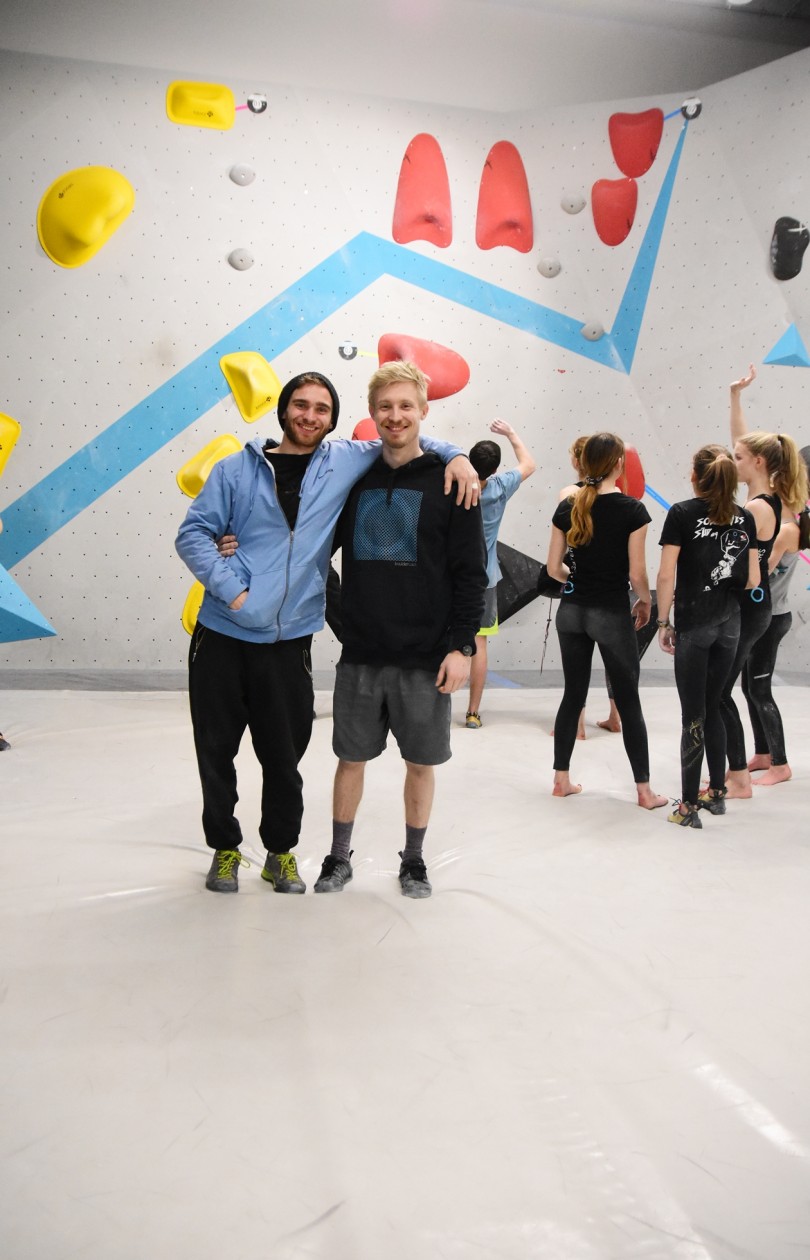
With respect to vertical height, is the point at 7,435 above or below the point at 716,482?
above

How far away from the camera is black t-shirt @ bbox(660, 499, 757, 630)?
294cm

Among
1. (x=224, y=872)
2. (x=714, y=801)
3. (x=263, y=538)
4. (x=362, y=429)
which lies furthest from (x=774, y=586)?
(x=362, y=429)

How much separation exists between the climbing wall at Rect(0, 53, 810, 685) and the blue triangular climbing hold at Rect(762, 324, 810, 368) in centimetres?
2

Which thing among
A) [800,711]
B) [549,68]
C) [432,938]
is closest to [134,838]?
[432,938]

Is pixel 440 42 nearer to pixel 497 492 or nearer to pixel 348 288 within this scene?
pixel 348 288

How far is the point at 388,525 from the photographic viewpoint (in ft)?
7.17

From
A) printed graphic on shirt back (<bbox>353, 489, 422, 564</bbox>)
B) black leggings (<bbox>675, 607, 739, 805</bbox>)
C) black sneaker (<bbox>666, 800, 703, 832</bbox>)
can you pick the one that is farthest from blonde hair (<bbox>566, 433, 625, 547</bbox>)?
printed graphic on shirt back (<bbox>353, 489, 422, 564</bbox>)

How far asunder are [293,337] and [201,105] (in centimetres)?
133

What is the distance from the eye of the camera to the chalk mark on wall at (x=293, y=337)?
17.0 feet

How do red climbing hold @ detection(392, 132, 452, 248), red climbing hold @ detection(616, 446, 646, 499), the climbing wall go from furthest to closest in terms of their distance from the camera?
red climbing hold @ detection(616, 446, 646, 499) → red climbing hold @ detection(392, 132, 452, 248) → the climbing wall

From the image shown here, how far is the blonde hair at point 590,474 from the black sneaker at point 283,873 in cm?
146

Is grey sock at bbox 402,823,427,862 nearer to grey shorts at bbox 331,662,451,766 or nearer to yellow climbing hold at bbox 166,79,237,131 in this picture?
grey shorts at bbox 331,662,451,766

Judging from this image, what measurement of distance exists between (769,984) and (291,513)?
144 centimetres

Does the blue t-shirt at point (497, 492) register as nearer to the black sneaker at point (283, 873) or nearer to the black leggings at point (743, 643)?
the black leggings at point (743, 643)
